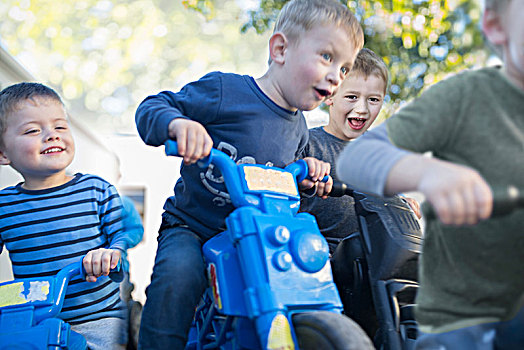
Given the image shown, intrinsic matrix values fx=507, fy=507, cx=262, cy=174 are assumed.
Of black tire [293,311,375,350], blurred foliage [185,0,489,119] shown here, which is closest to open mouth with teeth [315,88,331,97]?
black tire [293,311,375,350]

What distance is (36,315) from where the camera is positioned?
5.84 feet

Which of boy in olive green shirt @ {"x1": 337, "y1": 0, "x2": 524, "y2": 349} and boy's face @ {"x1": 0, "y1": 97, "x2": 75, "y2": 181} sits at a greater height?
boy's face @ {"x1": 0, "y1": 97, "x2": 75, "y2": 181}

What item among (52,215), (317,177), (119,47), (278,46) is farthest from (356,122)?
(119,47)

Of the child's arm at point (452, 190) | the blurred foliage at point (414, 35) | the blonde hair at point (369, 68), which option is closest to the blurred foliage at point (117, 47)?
the blurred foliage at point (414, 35)

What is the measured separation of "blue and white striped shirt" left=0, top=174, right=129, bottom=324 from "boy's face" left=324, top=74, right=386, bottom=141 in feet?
4.09

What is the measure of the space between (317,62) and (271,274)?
84 cm

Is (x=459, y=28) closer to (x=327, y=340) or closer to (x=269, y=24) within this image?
(x=269, y=24)

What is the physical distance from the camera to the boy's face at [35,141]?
2166 mm

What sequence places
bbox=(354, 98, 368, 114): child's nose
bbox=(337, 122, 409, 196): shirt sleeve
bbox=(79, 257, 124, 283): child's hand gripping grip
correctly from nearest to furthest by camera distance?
bbox=(337, 122, 409, 196): shirt sleeve
bbox=(79, 257, 124, 283): child's hand gripping grip
bbox=(354, 98, 368, 114): child's nose

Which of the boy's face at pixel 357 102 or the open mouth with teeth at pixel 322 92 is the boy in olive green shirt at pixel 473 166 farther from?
the boy's face at pixel 357 102

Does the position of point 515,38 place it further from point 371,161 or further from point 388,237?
point 388,237

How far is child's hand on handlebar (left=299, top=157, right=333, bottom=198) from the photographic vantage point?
1.72m

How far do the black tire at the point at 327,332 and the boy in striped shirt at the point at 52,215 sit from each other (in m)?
1.04

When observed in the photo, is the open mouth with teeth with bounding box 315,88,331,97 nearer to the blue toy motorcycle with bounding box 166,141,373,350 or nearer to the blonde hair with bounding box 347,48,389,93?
the blue toy motorcycle with bounding box 166,141,373,350
